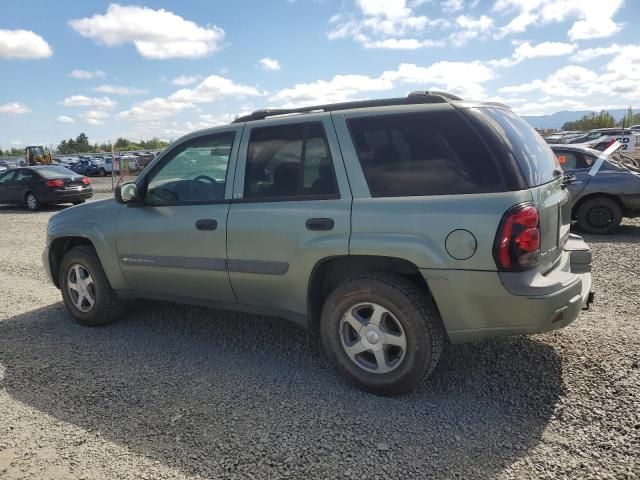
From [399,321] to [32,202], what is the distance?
16.1 meters

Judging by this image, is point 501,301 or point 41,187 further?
point 41,187

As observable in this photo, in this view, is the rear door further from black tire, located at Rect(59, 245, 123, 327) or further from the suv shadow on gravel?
black tire, located at Rect(59, 245, 123, 327)

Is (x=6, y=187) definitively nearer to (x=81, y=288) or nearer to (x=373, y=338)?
(x=81, y=288)

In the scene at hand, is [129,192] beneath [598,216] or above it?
above

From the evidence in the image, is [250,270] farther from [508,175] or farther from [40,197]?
[40,197]

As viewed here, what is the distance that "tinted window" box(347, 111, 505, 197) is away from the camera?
2.98 meters

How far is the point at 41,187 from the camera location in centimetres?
1572

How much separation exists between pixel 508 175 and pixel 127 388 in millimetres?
2910

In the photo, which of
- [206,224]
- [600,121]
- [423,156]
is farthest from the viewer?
[600,121]

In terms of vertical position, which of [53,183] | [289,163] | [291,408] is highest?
[289,163]

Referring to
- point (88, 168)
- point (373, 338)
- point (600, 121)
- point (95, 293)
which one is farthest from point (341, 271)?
point (600, 121)

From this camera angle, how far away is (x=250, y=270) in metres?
3.70

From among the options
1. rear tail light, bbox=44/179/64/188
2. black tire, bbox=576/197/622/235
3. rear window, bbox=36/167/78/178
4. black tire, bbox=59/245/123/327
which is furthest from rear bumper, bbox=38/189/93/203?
black tire, bbox=576/197/622/235

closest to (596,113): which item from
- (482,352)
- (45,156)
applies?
(45,156)
